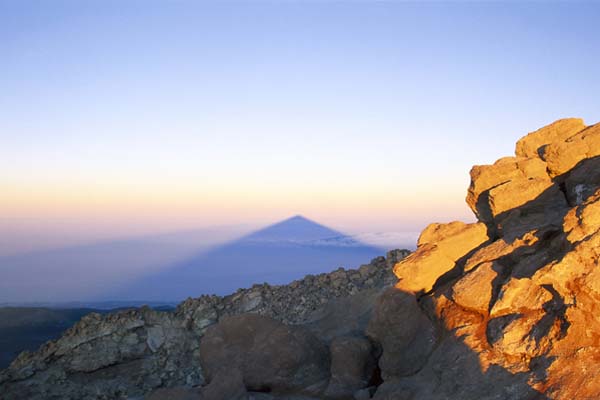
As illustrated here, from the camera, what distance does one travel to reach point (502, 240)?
11023 mm

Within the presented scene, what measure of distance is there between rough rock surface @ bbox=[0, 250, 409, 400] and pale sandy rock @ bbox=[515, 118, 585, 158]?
7.17m

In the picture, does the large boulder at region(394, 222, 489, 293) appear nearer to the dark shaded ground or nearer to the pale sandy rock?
the pale sandy rock

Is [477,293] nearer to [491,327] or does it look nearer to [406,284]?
[491,327]

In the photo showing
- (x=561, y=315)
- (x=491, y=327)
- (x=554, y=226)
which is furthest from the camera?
(x=554, y=226)

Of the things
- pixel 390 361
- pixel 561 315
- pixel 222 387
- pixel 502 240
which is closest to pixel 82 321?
pixel 222 387

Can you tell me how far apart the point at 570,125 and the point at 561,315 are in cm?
562

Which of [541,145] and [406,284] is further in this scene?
[541,145]

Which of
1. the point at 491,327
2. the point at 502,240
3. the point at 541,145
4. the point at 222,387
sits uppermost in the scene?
the point at 541,145

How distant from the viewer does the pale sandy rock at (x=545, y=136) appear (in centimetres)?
1266

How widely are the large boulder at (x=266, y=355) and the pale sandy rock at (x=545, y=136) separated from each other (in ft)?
20.3

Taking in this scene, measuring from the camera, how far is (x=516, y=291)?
9359 millimetres

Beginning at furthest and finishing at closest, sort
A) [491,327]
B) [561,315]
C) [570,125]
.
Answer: [570,125]
[491,327]
[561,315]

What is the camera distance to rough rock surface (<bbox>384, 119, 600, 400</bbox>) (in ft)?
27.2

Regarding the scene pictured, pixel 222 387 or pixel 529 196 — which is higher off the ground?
pixel 529 196
